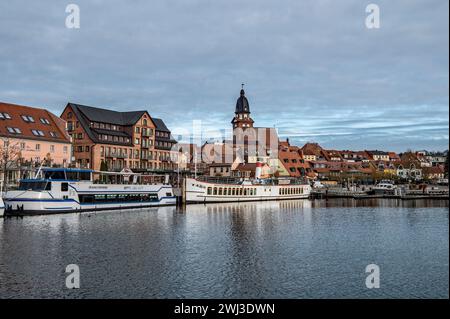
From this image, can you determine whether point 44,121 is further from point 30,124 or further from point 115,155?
point 115,155

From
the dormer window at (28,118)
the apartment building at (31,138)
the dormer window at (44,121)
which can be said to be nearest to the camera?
the apartment building at (31,138)

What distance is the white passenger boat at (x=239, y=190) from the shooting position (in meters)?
82.0

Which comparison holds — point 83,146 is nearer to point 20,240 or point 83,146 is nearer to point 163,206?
point 163,206

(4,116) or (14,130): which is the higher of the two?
(4,116)

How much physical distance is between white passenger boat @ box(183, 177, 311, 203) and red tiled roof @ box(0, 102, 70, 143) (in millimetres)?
26867

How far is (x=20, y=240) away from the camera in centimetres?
3600

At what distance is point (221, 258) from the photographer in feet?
102

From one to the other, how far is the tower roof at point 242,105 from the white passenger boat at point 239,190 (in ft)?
192

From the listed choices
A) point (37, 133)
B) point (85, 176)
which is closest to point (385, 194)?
point (85, 176)

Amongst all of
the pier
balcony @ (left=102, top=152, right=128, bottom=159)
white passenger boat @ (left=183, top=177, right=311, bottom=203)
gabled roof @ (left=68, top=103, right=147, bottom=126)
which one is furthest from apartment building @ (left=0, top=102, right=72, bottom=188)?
the pier

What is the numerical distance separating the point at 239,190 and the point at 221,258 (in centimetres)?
6006

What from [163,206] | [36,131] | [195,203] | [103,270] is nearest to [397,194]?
[195,203]

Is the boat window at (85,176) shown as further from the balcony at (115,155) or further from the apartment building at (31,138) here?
the balcony at (115,155)

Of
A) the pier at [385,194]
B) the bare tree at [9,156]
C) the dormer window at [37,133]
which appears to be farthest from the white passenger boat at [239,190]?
the dormer window at [37,133]
